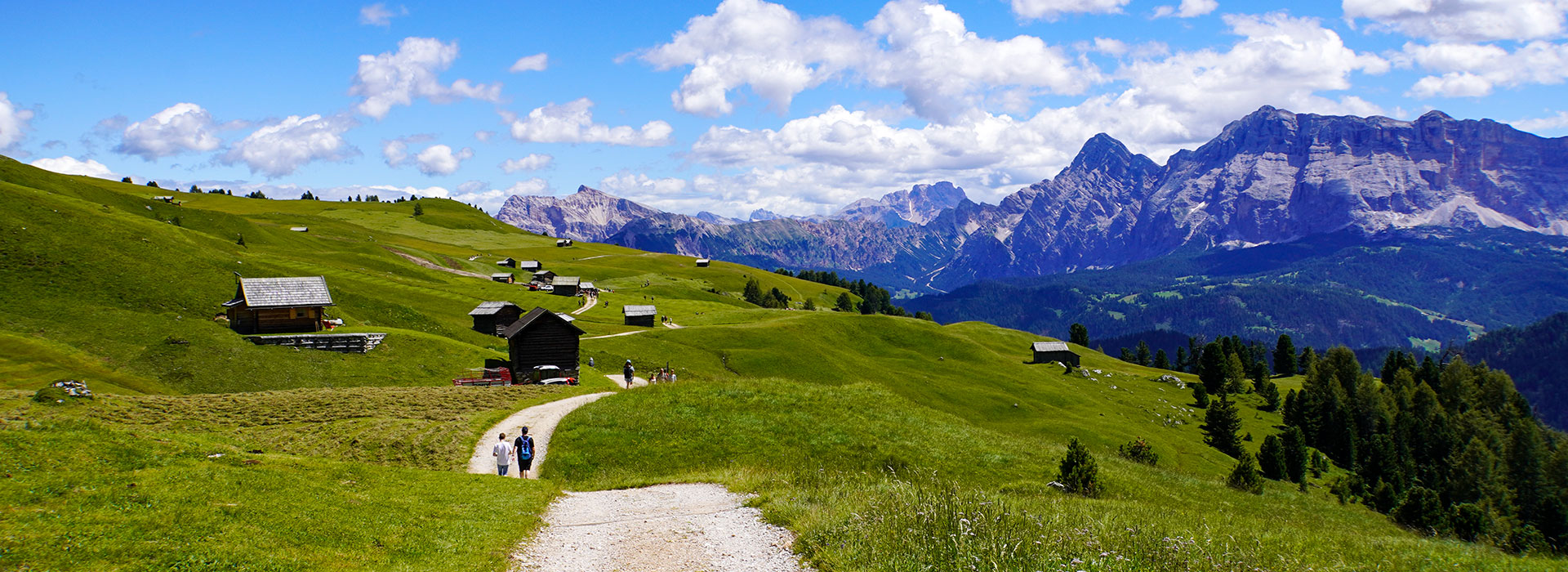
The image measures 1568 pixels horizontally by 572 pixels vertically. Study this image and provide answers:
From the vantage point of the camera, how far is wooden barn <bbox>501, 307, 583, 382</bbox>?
198 feet

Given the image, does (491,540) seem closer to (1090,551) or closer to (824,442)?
(1090,551)

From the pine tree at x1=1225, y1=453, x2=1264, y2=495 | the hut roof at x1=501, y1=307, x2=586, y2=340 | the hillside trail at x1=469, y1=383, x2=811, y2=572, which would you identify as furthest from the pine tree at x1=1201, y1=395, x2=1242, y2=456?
the hillside trail at x1=469, y1=383, x2=811, y2=572

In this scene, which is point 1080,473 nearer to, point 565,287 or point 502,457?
point 502,457

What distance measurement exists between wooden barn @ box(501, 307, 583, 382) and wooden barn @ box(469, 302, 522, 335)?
28211 mm

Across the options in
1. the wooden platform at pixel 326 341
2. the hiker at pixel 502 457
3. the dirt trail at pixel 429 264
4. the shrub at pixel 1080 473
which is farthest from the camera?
Answer: the dirt trail at pixel 429 264

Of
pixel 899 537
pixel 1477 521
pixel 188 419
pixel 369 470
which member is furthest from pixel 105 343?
pixel 1477 521

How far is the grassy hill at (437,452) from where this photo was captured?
44.5 ft

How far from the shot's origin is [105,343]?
162 ft

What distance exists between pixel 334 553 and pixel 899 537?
11078mm

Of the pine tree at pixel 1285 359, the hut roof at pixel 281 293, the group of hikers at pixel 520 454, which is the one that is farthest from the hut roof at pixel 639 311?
the pine tree at pixel 1285 359

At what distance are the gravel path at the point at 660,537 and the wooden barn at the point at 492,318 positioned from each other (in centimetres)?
7045

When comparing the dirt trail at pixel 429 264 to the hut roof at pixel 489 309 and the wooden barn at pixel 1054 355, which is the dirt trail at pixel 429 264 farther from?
the wooden barn at pixel 1054 355

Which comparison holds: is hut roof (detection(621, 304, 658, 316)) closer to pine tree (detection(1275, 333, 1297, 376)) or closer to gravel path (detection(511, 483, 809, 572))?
gravel path (detection(511, 483, 809, 572))

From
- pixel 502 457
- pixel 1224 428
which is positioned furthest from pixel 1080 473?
pixel 1224 428
